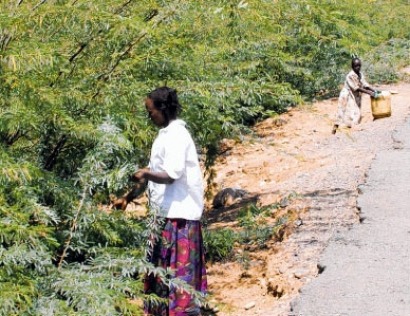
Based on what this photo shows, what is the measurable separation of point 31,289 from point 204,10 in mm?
2585

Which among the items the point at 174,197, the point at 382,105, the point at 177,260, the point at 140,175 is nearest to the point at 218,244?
the point at 177,260

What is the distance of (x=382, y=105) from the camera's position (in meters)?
13.0

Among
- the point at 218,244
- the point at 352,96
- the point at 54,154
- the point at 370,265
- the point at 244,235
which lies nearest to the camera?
the point at 54,154

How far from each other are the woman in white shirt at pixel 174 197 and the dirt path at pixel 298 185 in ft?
1.12

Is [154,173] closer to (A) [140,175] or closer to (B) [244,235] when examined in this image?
(A) [140,175]

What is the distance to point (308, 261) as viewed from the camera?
6211 millimetres

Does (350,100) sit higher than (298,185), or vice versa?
(350,100)

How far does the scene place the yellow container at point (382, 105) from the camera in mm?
12734

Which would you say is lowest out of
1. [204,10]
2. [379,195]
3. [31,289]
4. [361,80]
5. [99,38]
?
[31,289]

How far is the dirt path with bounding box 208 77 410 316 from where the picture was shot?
608 centimetres

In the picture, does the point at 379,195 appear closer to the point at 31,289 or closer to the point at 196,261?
the point at 196,261

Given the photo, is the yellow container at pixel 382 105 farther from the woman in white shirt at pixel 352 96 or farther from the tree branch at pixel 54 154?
the tree branch at pixel 54 154

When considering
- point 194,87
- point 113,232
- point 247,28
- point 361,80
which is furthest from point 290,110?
point 113,232

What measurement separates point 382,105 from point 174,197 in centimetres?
901
